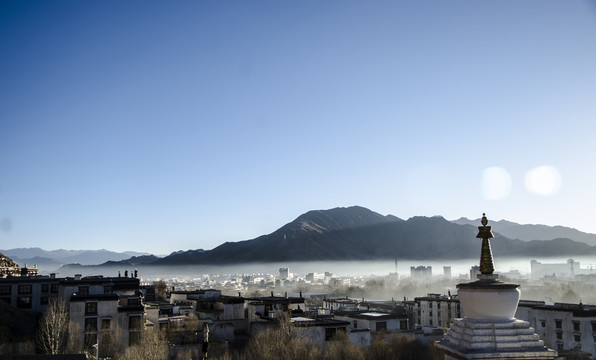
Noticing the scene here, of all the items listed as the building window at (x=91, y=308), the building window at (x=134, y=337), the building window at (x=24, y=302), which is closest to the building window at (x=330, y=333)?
the building window at (x=134, y=337)

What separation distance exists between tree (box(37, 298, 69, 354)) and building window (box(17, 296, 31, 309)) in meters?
12.7

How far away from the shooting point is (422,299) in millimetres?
79188

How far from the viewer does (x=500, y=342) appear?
11875 mm

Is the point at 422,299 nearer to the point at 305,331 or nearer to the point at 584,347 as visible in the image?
the point at 584,347

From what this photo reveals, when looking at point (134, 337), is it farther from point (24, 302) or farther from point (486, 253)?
point (486, 253)

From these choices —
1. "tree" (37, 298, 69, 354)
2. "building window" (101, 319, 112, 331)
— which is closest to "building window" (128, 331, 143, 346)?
"building window" (101, 319, 112, 331)

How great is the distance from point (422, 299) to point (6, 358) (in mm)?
61319

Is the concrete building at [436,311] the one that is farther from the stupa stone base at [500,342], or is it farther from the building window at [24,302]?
the stupa stone base at [500,342]

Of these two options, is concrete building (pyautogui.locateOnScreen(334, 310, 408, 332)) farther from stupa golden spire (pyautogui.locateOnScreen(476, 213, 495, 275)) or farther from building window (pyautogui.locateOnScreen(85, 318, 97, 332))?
stupa golden spire (pyautogui.locateOnScreen(476, 213, 495, 275))

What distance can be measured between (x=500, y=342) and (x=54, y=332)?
39770 millimetres

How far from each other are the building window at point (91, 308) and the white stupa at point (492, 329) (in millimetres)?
38880

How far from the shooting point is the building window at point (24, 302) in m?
56.1

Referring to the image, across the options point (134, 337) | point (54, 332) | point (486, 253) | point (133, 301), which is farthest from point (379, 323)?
point (486, 253)

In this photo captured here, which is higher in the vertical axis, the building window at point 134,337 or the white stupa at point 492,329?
the white stupa at point 492,329
